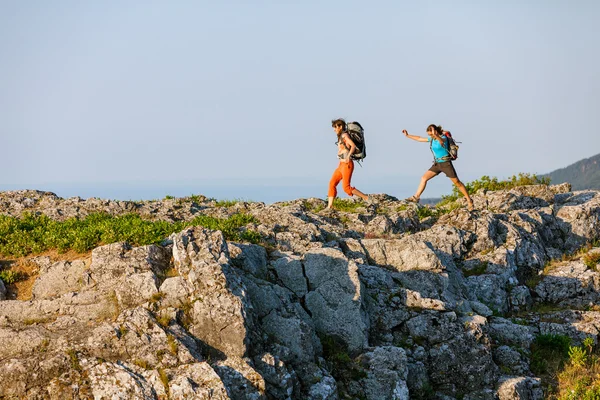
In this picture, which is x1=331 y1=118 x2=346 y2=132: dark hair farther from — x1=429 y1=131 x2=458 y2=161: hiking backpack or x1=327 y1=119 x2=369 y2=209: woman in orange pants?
x1=429 y1=131 x2=458 y2=161: hiking backpack

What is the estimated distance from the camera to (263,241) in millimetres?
18453

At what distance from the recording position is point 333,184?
81.5 ft

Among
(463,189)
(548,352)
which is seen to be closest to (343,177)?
(463,189)

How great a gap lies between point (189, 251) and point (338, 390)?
4.11m

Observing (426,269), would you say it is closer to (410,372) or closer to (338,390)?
(410,372)

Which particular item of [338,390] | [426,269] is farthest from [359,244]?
[338,390]

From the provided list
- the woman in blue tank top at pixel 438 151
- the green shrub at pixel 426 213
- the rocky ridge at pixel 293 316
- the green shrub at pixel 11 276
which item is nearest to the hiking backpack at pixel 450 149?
the woman in blue tank top at pixel 438 151

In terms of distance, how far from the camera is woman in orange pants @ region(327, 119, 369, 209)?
24047mm

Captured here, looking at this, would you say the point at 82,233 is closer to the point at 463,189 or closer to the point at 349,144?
the point at 349,144

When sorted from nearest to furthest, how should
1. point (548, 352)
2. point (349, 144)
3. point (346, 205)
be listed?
1. point (548, 352)
2. point (349, 144)
3. point (346, 205)

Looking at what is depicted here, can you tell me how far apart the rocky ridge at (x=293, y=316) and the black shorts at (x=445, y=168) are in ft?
10.1

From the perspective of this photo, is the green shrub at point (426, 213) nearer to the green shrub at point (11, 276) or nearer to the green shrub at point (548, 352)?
the green shrub at point (548, 352)

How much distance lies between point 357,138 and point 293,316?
10.9 m

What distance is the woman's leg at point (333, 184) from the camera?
24.6 m
